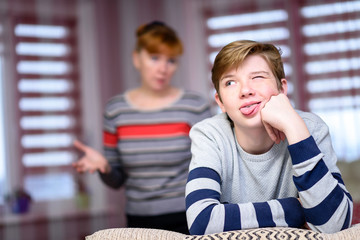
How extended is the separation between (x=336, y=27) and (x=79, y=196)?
2482 mm

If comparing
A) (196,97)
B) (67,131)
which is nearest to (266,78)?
(196,97)

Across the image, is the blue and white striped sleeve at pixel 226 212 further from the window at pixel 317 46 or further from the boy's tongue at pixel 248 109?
the window at pixel 317 46

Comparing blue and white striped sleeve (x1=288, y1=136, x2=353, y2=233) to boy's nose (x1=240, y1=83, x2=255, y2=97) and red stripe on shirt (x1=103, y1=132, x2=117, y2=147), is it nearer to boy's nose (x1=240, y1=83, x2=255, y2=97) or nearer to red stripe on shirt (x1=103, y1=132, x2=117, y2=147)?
boy's nose (x1=240, y1=83, x2=255, y2=97)

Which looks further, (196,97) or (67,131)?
(67,131)

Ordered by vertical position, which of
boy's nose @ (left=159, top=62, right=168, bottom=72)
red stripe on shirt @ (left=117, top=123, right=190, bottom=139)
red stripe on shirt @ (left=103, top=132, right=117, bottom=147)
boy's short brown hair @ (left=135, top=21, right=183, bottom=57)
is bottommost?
red stripe on shirt @ (left=103, top=132, right=117, bottom=147)

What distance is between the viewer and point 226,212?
96 centimetres

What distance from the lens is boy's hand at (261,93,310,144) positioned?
97 centimetres

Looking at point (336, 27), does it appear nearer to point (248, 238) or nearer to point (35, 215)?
point (35, 215)

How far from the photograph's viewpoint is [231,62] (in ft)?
3.41

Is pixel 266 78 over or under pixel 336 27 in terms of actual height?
under

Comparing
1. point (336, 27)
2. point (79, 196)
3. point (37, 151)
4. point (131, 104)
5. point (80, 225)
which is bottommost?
point (80, 225)

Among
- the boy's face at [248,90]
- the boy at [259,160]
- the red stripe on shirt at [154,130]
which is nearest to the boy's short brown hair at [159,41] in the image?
the red stripe on shirt at [154,130]

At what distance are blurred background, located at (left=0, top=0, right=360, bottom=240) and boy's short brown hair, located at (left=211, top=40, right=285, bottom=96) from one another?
2580mm

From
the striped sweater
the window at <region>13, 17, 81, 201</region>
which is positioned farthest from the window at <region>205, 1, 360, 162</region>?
the striped sweater
